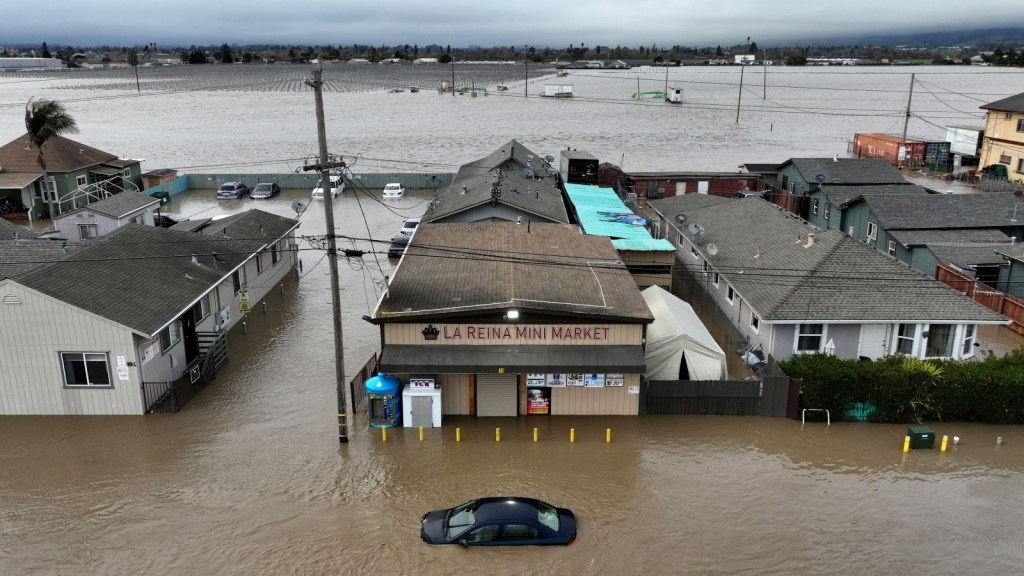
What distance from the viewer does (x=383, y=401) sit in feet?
65.1

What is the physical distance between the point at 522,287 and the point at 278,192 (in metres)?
40.0

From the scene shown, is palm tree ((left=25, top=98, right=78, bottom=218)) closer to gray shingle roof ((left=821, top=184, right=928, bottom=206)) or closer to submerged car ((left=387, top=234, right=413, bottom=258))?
submerged car ((left=387, top=234, right=413, bottom=258))

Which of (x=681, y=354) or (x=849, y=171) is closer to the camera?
(x=681, y=354)

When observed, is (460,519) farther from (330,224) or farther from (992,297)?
(992,297)

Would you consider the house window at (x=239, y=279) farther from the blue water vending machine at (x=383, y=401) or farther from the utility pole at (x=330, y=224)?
the utility pole at (x=330, y=224)

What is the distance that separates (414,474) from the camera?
58.4 ft

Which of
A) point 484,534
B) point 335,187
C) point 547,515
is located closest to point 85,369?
point 484,534

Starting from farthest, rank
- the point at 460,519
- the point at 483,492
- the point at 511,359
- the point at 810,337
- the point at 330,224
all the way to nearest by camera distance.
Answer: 1. the point at 810,337
2. the point at 511,359
3. the point at 330,224
4. the point at 483,492
5. the point at 460,519

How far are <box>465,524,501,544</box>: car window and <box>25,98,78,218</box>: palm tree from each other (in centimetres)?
4144

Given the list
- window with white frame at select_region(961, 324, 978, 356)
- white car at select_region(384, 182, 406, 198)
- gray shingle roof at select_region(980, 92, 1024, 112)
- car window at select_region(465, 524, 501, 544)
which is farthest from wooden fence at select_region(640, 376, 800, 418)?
gray shingle roof at select_region(980, 92, 1024, 112)

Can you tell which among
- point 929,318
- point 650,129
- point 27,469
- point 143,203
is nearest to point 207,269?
point 27,469

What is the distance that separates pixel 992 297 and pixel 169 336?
2982 centimetres

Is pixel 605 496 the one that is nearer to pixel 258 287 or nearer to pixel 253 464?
pixel 253 464

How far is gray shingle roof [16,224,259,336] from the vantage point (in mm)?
19797
